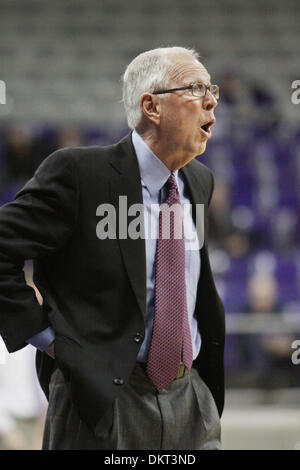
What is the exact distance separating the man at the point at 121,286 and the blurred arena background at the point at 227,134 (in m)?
1.06

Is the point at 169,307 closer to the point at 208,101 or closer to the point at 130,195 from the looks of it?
the point at 130,195

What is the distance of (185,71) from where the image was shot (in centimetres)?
206

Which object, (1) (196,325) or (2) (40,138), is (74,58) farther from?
(1) (196,325)

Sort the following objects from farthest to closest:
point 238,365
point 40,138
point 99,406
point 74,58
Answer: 1. point 74,58
2. point 40,138
3. point 238,365
4. point 99,406

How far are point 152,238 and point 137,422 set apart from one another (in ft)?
1.57

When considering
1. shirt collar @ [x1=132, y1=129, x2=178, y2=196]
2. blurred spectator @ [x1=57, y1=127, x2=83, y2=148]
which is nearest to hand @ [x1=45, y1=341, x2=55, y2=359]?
shirt collar @ [x1=132, y1=129, x2=178, y2=196]

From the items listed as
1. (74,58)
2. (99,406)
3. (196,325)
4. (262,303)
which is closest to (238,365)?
(262,303)

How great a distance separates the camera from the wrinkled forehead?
2.05 meters

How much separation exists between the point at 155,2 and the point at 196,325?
756cm

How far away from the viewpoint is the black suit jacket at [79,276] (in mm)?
1873

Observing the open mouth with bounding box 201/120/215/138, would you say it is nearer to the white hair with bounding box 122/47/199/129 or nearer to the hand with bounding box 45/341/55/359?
the white hair with bounding box 122/47/199/129

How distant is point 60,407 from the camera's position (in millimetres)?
1944

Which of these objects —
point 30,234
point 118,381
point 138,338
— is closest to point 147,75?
point 30,234

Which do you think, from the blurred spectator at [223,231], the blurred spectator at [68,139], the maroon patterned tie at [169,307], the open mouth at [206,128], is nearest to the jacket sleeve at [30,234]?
the maroon patterned tie at [169,307]
